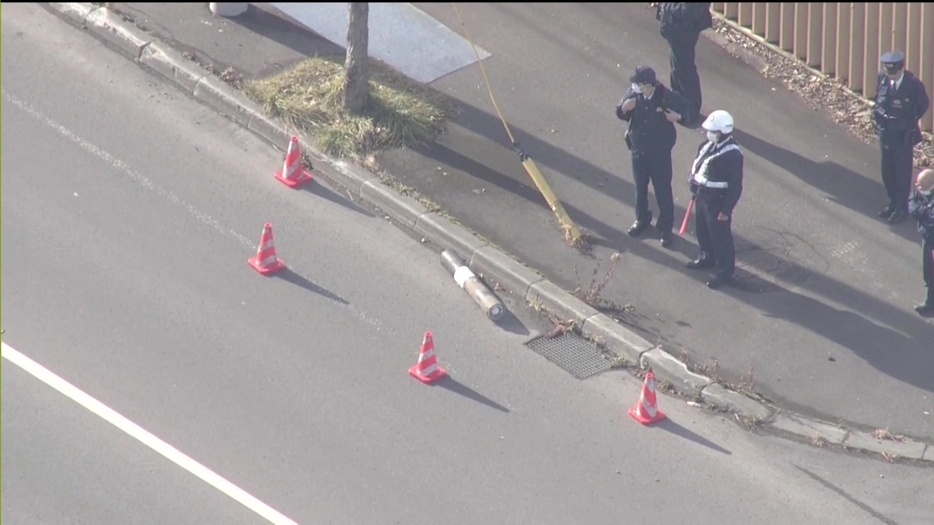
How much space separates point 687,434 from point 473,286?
2.19 m

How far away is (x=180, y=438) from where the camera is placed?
34.4 ft

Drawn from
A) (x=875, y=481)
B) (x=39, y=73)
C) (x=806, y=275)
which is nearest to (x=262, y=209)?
(x=39, y=73)

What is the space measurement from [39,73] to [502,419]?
6267 mm

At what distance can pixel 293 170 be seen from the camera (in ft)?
42.9

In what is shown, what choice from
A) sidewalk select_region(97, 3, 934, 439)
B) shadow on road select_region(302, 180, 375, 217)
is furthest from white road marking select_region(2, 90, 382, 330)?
sidewalk select_region(97, 3, 934, 439)

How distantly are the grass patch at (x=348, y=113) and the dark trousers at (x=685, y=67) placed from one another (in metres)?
2.06

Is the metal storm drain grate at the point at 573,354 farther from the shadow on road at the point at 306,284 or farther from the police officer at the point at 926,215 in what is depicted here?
the police officer at the point at 926,215

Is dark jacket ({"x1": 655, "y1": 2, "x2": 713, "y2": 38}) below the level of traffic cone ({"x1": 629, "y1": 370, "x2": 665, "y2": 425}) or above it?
above

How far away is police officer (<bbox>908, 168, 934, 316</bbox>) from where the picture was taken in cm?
1130

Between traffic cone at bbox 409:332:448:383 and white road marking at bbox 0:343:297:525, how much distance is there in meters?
1.69

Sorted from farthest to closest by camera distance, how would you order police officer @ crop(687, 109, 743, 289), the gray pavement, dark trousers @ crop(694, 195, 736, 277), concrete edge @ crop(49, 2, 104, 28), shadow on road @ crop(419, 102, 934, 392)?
1. concrete edge @ crop(49, 2, 104, 28)
2. dark trousers @ crop(694, 195, 736, 277)
3. police officer @ crop(687, 109, 743, 289)
4. shadow on road @ crop(419, 102, 934, 392)
5. the gray pavement

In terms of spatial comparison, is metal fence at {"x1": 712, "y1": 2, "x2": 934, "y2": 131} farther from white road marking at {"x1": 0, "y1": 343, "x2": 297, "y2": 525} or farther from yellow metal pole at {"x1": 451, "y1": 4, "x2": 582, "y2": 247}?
white road marking at {"x1": 0, "y1": 343, "x2": 297, "y2": 525}

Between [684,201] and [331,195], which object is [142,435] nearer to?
[331,195]

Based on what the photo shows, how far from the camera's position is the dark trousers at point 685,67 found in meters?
13.7
